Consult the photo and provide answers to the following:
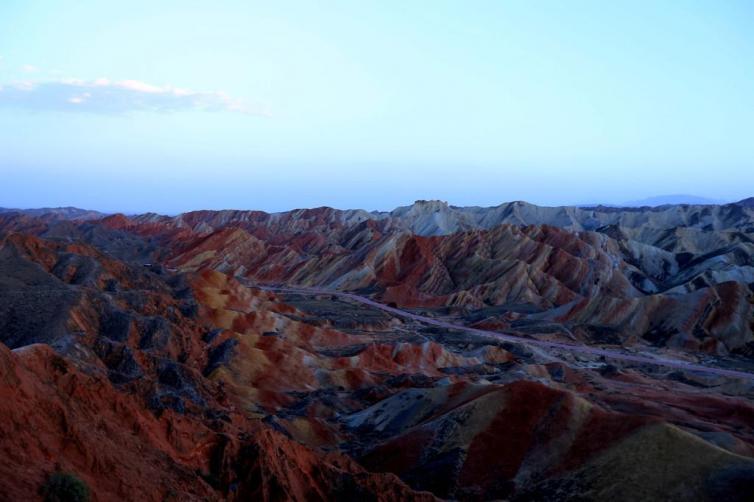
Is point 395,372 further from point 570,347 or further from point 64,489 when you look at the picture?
point 64,489

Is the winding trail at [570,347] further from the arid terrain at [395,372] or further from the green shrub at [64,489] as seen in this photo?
the green shrub at [64,489]

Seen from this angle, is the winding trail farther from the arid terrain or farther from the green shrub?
the green shrub

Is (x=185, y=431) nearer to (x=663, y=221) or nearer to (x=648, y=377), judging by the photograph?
(x=648, y=377)

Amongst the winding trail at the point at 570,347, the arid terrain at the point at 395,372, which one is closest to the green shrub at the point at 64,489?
the arid terrain at the point at 395,372

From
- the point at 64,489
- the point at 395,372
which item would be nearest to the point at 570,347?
the point at 395,372

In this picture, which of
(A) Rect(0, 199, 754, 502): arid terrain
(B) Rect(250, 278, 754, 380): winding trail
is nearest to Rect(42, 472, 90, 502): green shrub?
(A) Rect(0, 199, 754, 502): arid terrain

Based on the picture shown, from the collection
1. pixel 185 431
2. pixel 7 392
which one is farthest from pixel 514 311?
pixel 7 392
